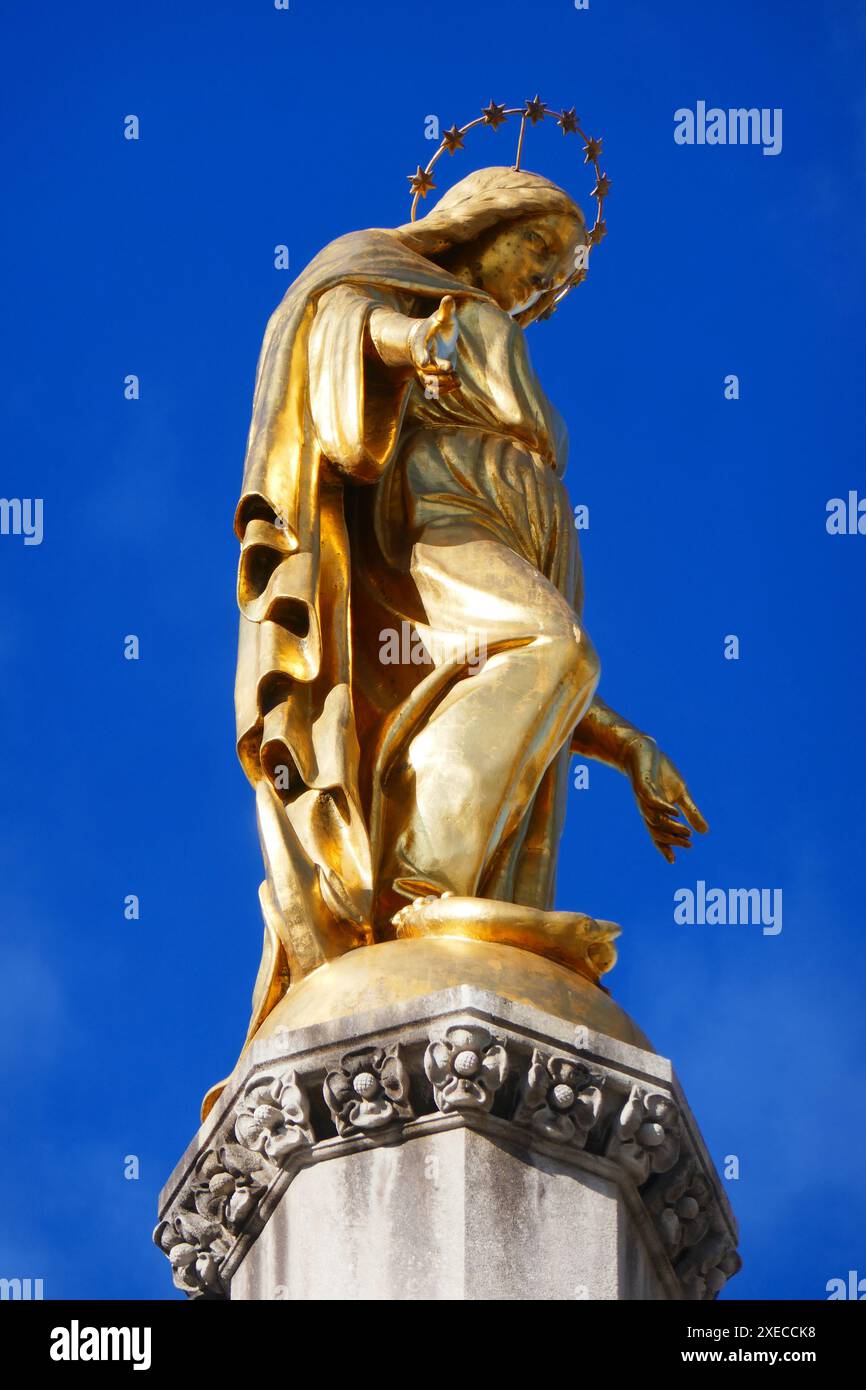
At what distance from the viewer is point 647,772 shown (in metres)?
16.2

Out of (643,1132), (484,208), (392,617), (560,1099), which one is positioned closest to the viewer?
(560,1099)

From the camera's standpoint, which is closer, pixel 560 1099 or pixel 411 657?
pixel 560 1099

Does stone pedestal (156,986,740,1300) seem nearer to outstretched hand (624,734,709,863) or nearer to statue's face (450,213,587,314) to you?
outstretched hand (624,734,709,863)

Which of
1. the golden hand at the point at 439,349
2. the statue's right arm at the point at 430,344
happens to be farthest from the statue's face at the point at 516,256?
the golden hand at the point at 439,349

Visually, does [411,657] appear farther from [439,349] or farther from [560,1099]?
[560,1099]

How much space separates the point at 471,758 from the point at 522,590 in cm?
96

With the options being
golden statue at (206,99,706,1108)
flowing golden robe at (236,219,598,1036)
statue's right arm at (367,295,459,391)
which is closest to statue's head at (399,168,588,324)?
golden statue at (206,99,706,1108)

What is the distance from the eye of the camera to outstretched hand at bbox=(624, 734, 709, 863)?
53.2 feet

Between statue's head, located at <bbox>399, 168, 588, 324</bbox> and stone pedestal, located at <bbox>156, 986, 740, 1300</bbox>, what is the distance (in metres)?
5.18

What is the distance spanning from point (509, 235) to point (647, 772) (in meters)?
3.13

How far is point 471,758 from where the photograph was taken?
1468 cm

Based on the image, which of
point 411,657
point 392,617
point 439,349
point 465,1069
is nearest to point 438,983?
point 465,1069
